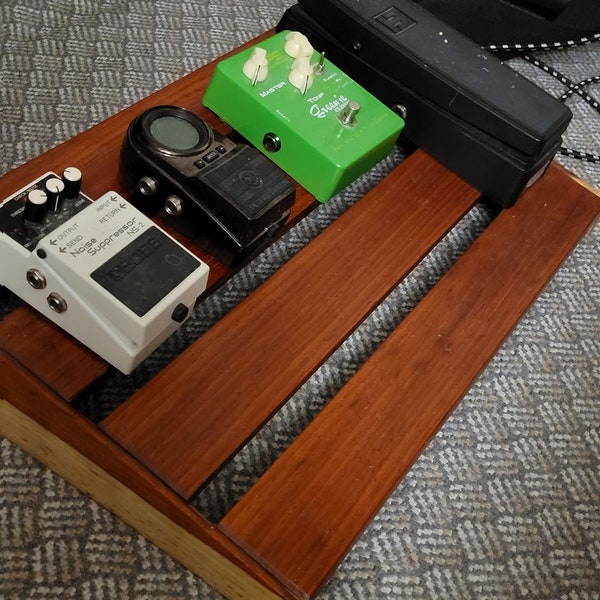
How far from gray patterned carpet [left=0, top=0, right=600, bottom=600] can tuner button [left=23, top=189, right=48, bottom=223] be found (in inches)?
8.6

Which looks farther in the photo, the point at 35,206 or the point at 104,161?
the point at 104,161

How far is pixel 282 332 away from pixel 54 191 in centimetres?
27

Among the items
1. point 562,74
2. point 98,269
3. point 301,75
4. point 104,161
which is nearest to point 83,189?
point 104,161

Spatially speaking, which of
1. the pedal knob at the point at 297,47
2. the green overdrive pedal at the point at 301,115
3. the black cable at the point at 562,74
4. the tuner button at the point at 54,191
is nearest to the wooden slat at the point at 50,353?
the tuner button at the point at 54,191

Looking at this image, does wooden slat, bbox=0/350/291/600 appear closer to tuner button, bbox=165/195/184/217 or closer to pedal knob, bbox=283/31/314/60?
tuner button, bbox=165/195/184/217

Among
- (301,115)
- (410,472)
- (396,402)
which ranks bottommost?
(410,472)

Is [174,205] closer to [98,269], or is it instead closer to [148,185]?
[148,185]

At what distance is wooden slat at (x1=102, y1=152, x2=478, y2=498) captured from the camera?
68 cm

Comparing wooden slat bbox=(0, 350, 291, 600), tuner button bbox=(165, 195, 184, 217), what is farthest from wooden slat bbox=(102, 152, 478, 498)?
tuner button bbox=(165, 195, 184, 217)

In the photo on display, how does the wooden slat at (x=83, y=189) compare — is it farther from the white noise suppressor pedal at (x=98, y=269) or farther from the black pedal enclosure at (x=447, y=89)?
the black pedal enclosure at (x=447, y=89)

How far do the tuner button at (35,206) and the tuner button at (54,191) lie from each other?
1 centimetres

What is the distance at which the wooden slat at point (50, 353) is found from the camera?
2.21 feet

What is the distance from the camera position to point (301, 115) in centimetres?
88

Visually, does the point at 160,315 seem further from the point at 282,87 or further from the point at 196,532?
the point at 282,87
